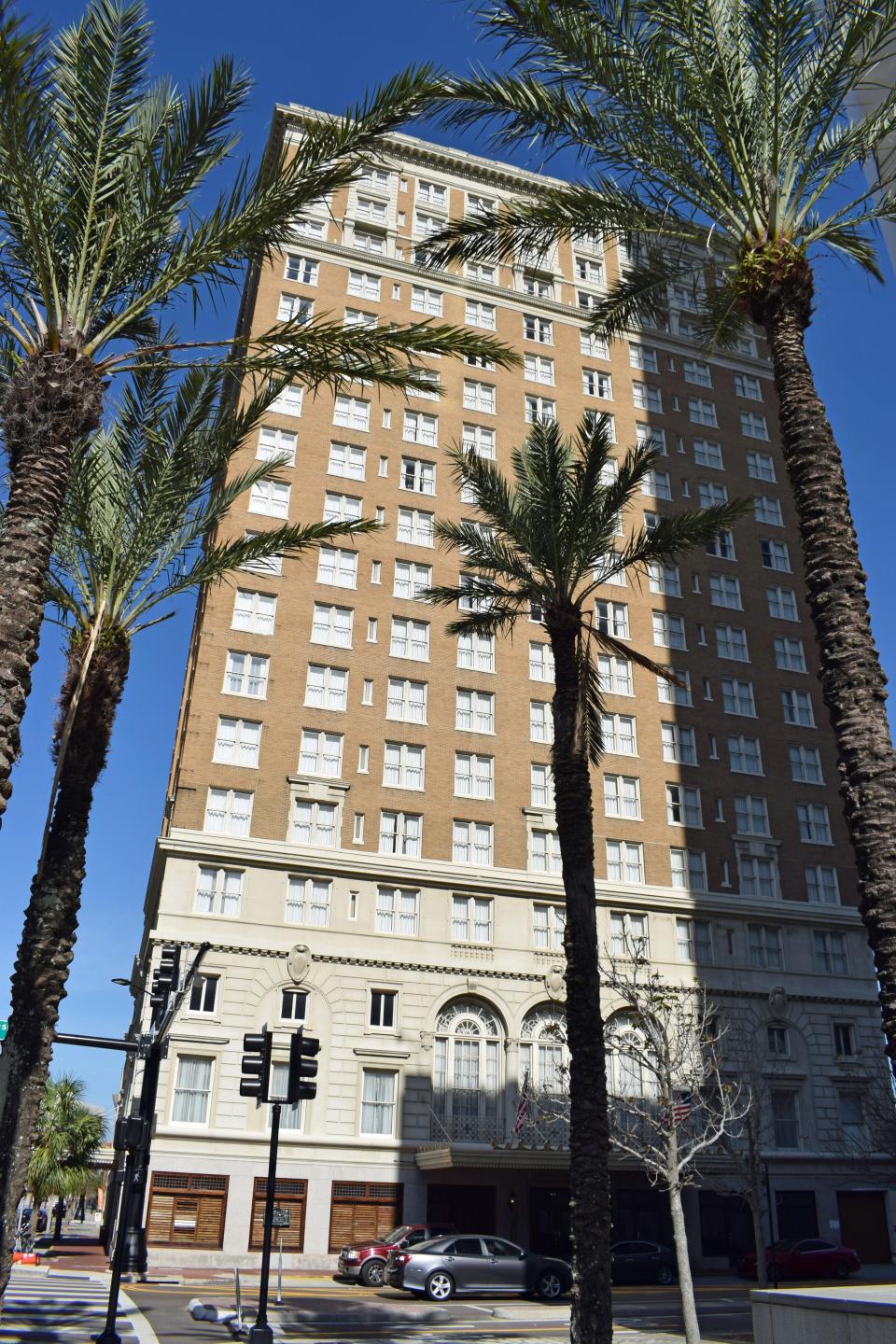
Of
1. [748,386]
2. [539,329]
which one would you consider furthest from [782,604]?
[539,329]

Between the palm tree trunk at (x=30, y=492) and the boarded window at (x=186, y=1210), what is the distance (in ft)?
98.4

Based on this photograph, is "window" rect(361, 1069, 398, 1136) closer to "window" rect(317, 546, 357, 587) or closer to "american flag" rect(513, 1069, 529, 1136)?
"american flag" rect(513, 1069, 529, 1136)

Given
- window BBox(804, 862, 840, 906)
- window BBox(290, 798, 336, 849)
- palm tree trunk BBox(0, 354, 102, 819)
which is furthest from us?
window BBox(804, 862, 840, 906)

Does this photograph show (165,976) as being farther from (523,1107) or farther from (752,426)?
(752,426)

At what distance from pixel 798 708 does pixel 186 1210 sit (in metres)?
35.0

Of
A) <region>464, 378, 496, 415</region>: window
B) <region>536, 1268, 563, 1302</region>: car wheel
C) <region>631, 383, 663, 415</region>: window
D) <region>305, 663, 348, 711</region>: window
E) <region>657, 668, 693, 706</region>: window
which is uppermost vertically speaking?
<region>631, 383, 663, 415</region>: window

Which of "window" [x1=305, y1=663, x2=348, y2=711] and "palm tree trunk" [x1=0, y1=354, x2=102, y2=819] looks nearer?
"palm tree trunk" [x1=0, y1=354, x2=102, y2=819]

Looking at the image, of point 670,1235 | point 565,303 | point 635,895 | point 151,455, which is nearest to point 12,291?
point 151,455

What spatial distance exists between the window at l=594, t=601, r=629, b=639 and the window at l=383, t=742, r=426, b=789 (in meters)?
11.4

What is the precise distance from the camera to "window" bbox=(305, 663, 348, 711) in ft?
142

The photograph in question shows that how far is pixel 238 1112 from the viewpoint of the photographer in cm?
3619

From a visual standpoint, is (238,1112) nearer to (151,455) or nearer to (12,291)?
(151,455)

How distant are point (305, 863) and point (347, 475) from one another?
694 inches

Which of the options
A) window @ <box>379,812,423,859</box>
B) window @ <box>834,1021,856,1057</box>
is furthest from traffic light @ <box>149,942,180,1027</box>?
window @ <box>834,1021,856,1057</box>
